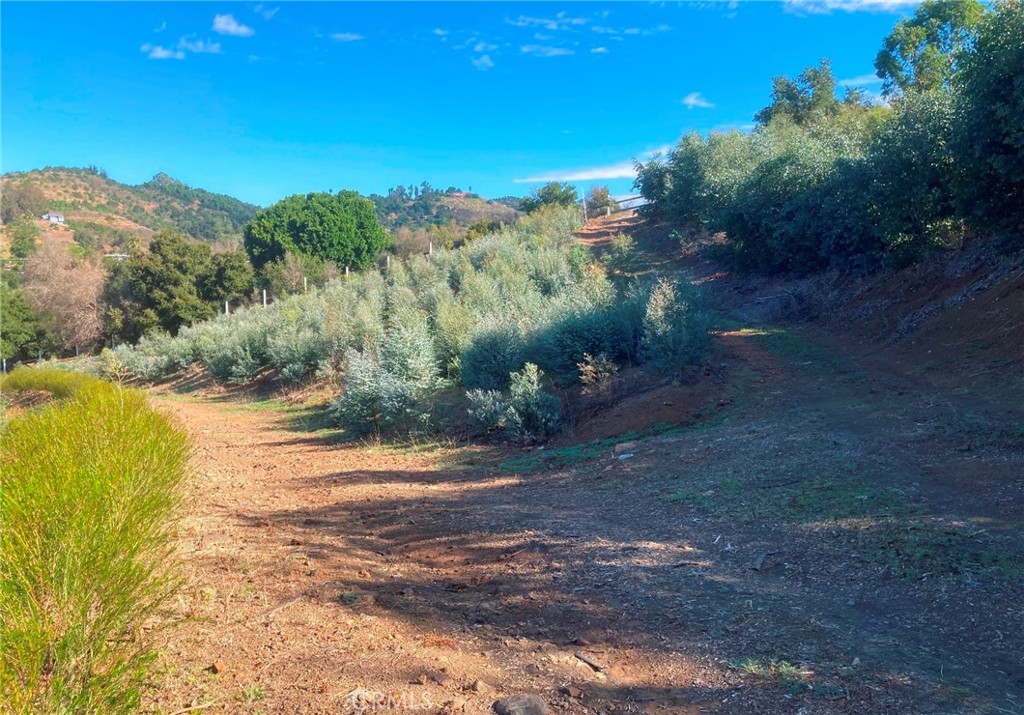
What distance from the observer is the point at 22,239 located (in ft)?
176

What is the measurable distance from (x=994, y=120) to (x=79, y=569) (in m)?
12.5

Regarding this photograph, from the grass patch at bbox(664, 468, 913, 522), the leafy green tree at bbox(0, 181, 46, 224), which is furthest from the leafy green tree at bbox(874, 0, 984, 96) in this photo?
the leafy green tree at bbox(0, 181, 46, 224)

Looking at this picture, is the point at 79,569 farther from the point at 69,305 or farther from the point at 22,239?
the point at 22,239

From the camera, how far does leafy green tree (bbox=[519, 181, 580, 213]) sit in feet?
170

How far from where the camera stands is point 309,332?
72.7 ft

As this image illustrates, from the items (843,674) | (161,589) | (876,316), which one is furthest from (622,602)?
(876,316)

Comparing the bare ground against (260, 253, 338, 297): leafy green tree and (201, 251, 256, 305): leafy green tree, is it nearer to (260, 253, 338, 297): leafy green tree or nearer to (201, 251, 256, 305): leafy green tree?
(260, 253, 338, 297): leafy green tree

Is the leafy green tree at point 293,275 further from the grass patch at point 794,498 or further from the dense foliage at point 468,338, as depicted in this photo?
the grass patch at point 794,498

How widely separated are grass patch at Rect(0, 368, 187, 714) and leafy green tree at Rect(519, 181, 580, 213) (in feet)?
154

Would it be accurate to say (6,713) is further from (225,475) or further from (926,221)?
(926,221)

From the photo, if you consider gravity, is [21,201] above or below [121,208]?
below

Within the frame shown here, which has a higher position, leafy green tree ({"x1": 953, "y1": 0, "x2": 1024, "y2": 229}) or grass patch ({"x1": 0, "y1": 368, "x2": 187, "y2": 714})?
leafy green tree ({"x1": 953, "y1": 0, "x2": 1024, "y2": 229})

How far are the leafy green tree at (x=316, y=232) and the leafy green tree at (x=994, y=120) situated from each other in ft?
141

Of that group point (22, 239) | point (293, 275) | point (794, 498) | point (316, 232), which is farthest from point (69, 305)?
point (794, 498)
